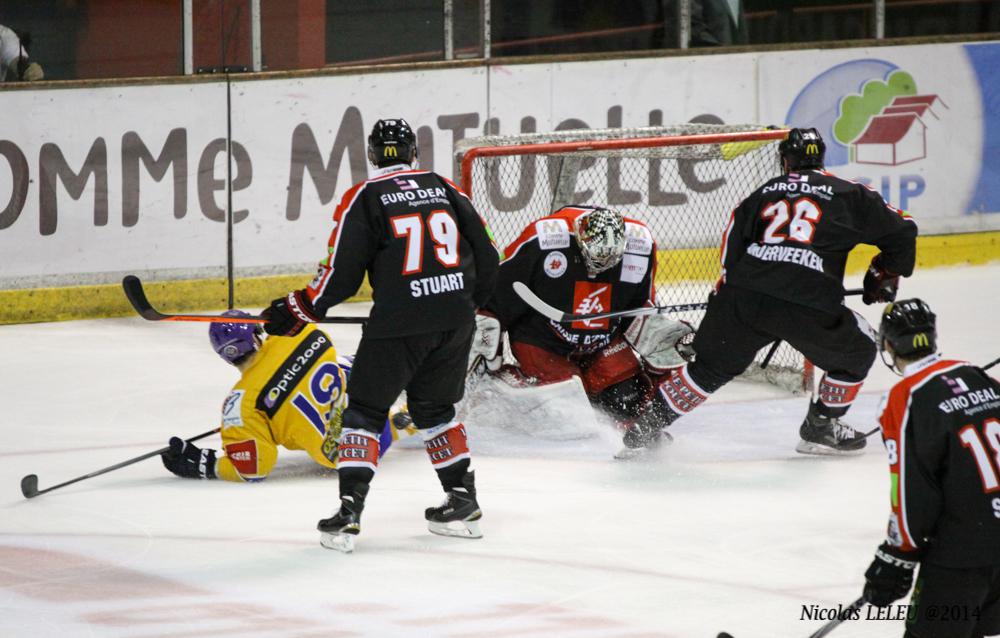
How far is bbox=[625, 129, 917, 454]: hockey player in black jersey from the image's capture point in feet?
16.1

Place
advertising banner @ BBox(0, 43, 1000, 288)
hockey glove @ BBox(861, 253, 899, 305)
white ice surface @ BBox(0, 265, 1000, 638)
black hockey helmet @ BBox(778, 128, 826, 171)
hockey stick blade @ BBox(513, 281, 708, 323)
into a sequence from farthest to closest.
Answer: advertising banner @ BBox(0, 43, 1000, 288) < hockey stick blade @ BBox(513, 281, 708, 323) < hockey glove @ BBox(861, 253, 899, 305) < black hockey helmet @ BBox(778, 128, 826, 171) < white ice surface @ BBox(0, 265, 1000, 638)

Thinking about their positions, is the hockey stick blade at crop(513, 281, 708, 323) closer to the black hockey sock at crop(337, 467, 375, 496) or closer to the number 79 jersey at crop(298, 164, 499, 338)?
the number 79 jersey at crop(298, 164, 499, 338)

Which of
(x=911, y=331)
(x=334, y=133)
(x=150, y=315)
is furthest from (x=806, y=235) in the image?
(x=334, y=133)

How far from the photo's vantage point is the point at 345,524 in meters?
4.00

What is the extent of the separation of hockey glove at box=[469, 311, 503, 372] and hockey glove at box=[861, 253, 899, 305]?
124 cm

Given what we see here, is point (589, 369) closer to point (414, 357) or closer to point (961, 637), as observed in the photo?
point (414, 357)

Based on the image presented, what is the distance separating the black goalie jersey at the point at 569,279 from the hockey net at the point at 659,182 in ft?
1.43

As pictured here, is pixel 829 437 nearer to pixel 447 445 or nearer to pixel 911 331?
pixel 447 445

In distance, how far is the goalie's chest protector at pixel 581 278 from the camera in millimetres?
5398

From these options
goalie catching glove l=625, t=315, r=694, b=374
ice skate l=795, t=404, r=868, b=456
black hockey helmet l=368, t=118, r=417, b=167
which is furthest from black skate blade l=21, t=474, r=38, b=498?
ice skate l=795, t=404, r=868, b=456

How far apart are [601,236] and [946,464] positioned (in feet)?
8.40

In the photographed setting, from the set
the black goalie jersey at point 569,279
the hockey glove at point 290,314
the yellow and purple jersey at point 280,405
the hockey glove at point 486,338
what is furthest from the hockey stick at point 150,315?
the black goalie jersey at point 569,279

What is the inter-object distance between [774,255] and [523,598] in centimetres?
169

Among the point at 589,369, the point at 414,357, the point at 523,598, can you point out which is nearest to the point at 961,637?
the point at 523,598
